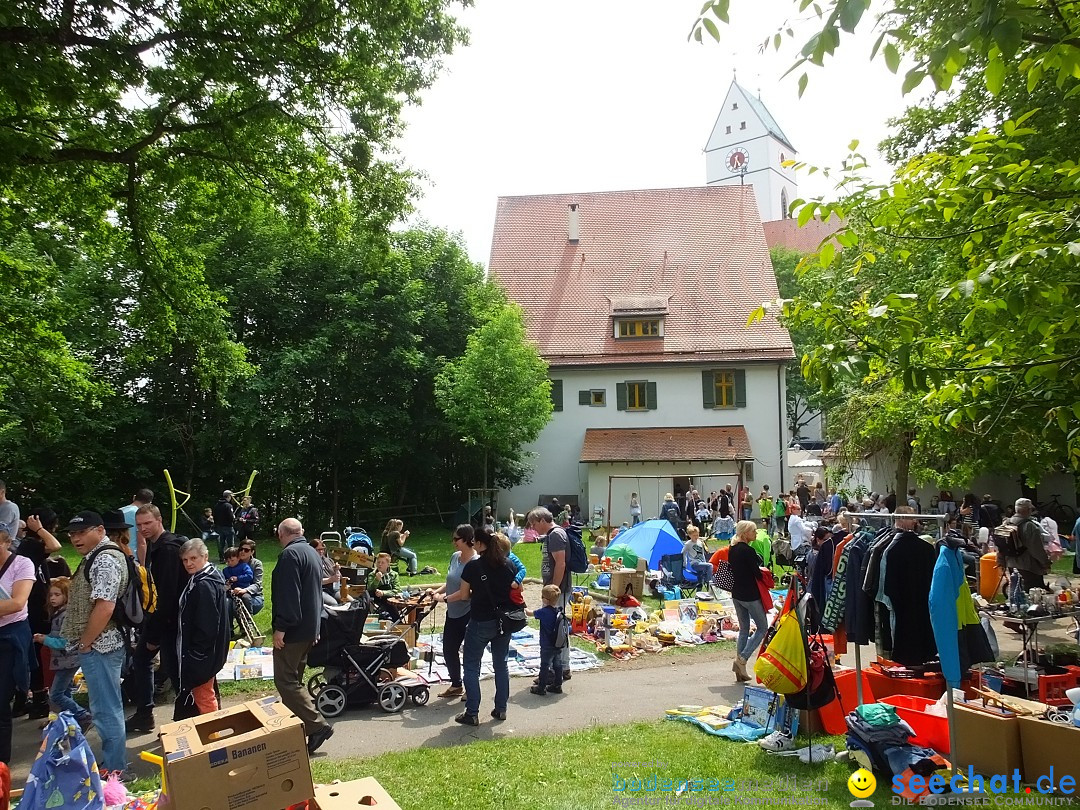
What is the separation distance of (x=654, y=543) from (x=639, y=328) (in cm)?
1823

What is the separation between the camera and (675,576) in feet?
50.6

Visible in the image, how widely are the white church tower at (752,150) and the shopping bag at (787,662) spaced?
74.3 metres

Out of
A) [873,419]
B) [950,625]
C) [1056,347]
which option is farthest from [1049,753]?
[873,419]

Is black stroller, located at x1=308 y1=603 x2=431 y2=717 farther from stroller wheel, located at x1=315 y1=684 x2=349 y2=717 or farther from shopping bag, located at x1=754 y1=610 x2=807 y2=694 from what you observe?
shopping bag, located at x1=754 y1=610 x2=807 y2=694

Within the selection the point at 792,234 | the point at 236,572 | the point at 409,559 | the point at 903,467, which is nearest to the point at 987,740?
the point at 236,572

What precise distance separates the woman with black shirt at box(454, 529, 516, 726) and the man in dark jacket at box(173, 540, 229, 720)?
2.20 m

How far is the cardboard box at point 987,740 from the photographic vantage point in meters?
5.58

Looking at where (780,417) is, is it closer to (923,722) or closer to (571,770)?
(923,722)

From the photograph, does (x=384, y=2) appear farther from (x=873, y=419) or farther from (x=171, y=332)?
(x=873, y=419)

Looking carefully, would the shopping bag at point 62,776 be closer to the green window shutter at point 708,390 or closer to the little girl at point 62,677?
the little girl at point 62,677

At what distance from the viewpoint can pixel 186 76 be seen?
9.89m

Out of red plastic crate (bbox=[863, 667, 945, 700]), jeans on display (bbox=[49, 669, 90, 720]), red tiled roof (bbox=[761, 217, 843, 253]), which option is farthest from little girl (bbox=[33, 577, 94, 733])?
red tiled roof (bbox=[761, 217, 843, 253])

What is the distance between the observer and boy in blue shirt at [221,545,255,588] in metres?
10.5

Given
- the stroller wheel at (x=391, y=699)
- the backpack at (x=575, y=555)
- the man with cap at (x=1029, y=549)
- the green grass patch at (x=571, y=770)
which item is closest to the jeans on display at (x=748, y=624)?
the green grass patch at (x=571, y=770)
